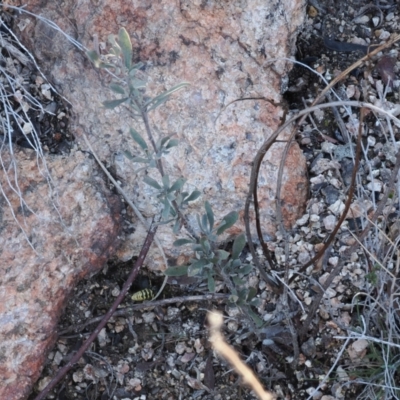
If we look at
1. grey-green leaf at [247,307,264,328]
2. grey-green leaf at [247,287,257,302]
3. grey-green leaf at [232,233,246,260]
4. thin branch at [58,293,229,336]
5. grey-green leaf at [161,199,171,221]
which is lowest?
thin branch at [58,293,229,336]

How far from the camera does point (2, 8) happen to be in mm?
2295

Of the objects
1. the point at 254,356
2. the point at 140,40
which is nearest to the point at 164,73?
the point at 140,40

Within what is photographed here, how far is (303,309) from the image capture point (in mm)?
2174

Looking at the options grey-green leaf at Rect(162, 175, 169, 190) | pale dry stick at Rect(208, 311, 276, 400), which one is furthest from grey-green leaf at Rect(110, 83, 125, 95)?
pale dry stick at Rect(208, 311, 276, 400)

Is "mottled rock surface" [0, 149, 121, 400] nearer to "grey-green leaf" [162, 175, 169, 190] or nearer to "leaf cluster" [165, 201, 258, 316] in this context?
"leaf cluster" [165, 201, 258, 316]

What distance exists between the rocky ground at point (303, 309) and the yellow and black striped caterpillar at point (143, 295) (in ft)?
0.06

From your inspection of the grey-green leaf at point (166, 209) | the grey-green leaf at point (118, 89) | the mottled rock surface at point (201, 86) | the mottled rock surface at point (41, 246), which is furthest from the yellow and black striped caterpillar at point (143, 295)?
the grey-green leaf at point (118, 89)

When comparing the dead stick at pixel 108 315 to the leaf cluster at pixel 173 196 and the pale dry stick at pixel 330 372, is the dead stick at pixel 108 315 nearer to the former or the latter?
the leaf cluster at pixel 173 196

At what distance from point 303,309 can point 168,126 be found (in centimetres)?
71

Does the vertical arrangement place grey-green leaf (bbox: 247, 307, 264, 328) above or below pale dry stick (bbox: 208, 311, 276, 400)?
above

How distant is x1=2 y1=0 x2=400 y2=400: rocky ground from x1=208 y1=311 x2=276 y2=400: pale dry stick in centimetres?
3

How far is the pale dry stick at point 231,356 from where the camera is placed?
7.02 feet

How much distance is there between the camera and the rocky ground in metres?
2.14

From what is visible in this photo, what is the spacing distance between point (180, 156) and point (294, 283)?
54cm
